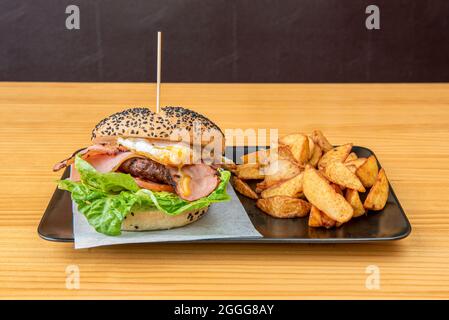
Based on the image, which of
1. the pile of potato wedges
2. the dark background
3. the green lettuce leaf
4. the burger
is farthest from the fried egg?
the dark background

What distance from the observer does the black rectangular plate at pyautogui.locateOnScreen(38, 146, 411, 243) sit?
1705 millimetres

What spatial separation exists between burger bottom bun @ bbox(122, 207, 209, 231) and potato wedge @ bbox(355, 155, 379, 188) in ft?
1.65

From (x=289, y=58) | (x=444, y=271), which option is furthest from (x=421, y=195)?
(x=289, y=58)

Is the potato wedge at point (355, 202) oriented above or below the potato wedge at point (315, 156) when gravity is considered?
below

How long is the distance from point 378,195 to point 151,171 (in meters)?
0.60

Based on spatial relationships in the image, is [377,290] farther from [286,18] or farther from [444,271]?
[286,18]

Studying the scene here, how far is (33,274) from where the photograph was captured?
1569 millimetres

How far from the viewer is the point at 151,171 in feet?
6.23

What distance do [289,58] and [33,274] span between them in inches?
151

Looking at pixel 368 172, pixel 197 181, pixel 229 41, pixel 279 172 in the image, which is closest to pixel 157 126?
pixel 197 181

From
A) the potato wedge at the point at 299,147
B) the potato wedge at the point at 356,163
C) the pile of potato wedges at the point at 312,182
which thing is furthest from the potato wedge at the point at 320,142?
the potato wedge at the point at 356,163

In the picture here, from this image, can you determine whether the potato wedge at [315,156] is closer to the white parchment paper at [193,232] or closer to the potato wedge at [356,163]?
the potato wedge at [356,163]

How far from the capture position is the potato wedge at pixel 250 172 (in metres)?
2.13

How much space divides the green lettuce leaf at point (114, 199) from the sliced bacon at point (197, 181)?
0.01 meters
